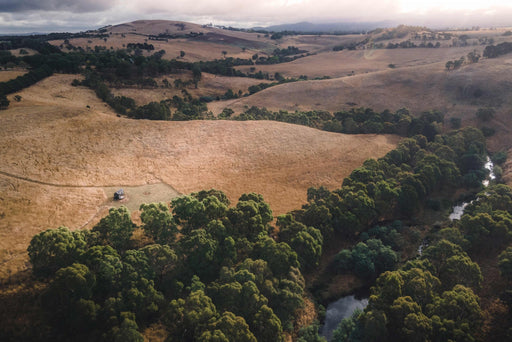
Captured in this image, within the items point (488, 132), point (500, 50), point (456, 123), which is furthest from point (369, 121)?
point (500, 50)

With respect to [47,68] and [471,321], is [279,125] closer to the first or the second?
[471,321]

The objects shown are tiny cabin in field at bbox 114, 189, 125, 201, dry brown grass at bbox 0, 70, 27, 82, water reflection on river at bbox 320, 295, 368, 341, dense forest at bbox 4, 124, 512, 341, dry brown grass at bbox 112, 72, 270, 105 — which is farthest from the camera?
dry brown grass at bbox 112, 72, 270, 105

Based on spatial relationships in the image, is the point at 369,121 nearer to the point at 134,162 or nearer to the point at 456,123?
the point at 456,123

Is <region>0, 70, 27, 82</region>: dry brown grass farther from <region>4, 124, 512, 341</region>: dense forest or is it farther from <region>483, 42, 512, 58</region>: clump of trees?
<region>483, 42, 512, 58</region>: clump of trees

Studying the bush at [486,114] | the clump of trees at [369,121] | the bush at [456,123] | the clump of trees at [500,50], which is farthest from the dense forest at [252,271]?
the clump of trees at [500,50]

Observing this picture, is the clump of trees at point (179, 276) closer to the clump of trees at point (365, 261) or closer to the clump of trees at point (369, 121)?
the clump of trees at point (365, 261)

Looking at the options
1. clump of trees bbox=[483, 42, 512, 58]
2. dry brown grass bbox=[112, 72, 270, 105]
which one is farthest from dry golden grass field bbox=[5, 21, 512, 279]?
clump of trees bbox=[483, 42, 512, 58]

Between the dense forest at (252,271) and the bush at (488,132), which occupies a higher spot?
the bush at (488,132)
